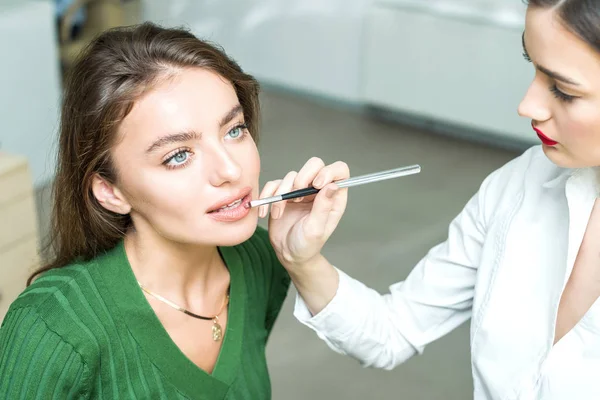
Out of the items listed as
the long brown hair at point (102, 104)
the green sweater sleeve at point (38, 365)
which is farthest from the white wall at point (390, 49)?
the green sweater sleeve at point (38, 365)

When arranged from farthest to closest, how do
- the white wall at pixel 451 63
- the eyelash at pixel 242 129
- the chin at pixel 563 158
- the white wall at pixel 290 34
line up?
the white wall at pixel 290 34 < the white wall at pixel 451 63 < the eyelash at pixel 242 129 < the chin at pixel 563 158

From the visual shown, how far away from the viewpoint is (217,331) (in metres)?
1.42

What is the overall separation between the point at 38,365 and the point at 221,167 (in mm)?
394

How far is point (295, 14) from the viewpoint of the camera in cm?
481

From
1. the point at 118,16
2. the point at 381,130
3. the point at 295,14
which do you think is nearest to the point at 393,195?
the point at 381,130

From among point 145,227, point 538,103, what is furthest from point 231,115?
point 538,103

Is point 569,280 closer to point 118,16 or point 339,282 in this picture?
point 339,282

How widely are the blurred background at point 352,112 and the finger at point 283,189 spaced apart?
131 centimetres

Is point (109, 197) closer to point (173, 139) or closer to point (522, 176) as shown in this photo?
point (173, 139)

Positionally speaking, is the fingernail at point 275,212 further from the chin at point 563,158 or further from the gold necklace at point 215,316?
the chin at point 563,158

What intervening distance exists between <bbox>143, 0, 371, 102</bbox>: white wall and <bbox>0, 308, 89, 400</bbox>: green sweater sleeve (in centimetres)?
354

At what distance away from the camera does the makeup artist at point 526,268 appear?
105 cm

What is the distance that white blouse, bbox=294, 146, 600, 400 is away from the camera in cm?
120

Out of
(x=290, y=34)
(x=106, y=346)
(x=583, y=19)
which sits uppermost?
(x=583, y=19)
